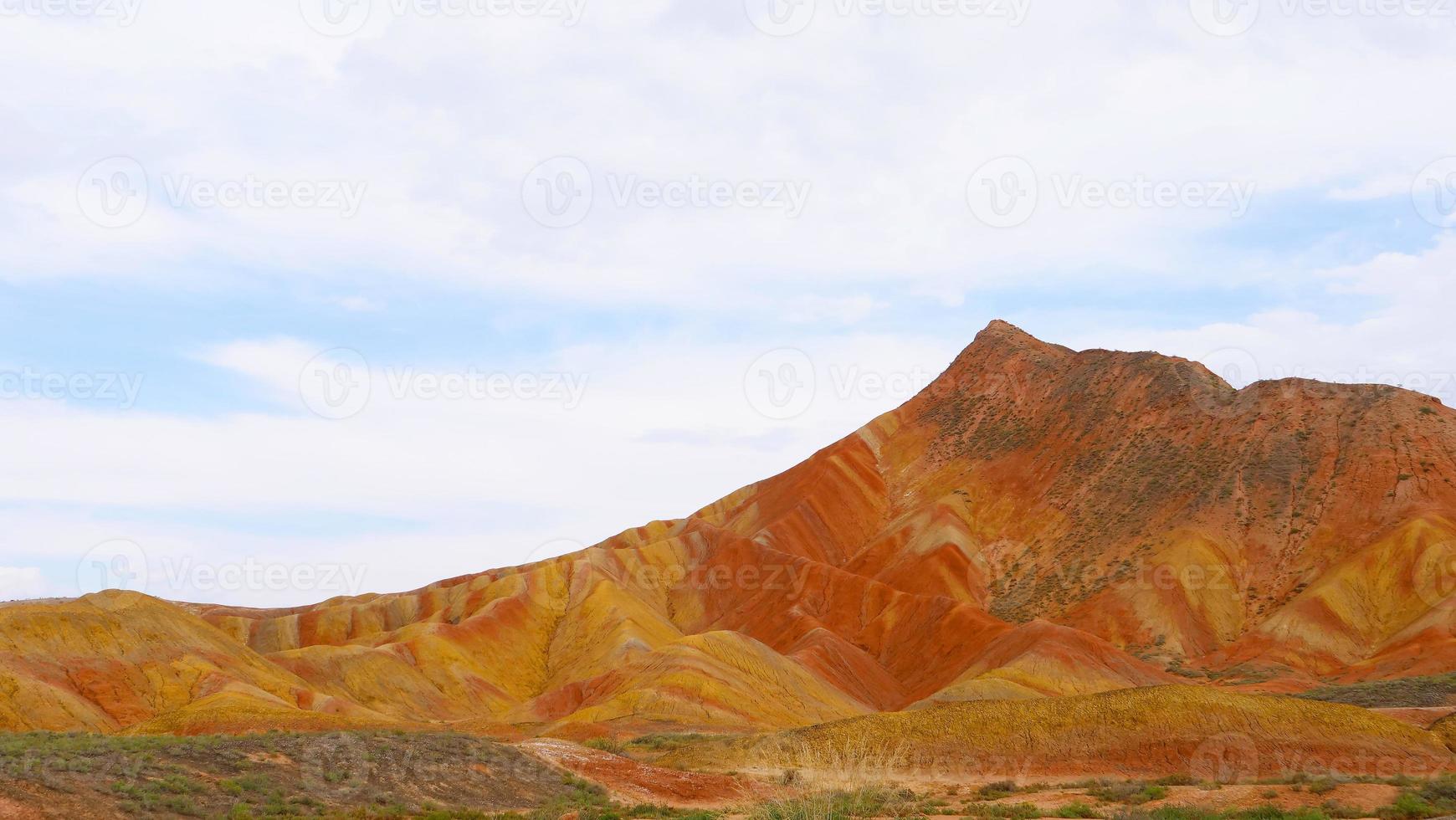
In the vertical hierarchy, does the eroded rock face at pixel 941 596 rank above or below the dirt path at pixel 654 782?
above

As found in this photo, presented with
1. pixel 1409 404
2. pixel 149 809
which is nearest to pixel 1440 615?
pixel 1409 404

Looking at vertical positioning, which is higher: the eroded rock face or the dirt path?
the eroded rock face

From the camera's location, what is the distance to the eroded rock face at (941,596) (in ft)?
252

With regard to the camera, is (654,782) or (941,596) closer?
(654,782)

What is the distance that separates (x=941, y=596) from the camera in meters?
102

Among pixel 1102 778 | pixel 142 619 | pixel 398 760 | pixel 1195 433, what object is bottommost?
pixel 1102 778

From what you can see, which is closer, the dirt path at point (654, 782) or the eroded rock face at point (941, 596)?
the dirt path at point (654, 782)

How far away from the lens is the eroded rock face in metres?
76.8

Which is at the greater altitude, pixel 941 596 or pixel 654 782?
pixel 941 596

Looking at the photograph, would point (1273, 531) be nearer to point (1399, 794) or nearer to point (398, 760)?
point (1399, 794)

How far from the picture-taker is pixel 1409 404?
102688 mm

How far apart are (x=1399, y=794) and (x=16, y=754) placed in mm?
33536

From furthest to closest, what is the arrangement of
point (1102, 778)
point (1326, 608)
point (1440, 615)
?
point (1326, 608) < point (1440, 615) < point (1102, 778)

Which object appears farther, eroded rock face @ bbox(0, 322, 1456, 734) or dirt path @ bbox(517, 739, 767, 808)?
eroded rock face @ bbox(0, 322, 1456, 734)
